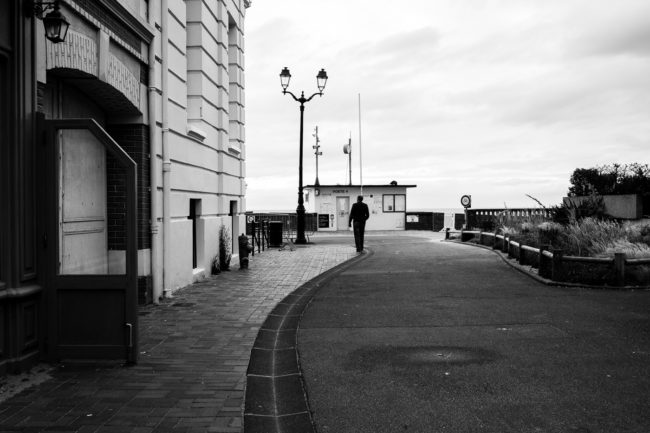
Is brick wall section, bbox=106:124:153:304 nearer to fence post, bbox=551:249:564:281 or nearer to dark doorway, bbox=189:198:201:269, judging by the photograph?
dark doorway, bbox=189:198:201:269

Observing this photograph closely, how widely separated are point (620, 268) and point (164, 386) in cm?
866

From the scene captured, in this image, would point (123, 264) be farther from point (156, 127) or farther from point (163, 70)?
point (163, 70)

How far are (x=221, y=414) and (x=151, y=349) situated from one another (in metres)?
2.09

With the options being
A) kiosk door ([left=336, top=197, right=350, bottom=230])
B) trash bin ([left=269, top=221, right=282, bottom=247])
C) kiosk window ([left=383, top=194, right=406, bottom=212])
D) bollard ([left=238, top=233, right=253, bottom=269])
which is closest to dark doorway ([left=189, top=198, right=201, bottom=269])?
bollard ([left=238, top=233, right=253, bottom=269])

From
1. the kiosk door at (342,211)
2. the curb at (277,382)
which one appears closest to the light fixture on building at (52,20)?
the curb at (277,382)

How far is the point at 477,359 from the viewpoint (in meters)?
5.70

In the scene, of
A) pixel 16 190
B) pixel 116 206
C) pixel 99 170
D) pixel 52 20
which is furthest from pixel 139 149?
pixel 16 190

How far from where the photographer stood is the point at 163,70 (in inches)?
375

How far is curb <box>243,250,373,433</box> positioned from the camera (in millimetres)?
4137

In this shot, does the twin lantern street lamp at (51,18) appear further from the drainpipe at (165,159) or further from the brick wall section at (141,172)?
the drainpipe at (165,159)

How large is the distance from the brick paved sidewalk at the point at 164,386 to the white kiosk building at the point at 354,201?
3181 centimetres

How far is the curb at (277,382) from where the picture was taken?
13.6 feet

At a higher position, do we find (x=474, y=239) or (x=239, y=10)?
(x=239, y=10)

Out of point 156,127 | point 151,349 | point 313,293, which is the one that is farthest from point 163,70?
point 151,349
